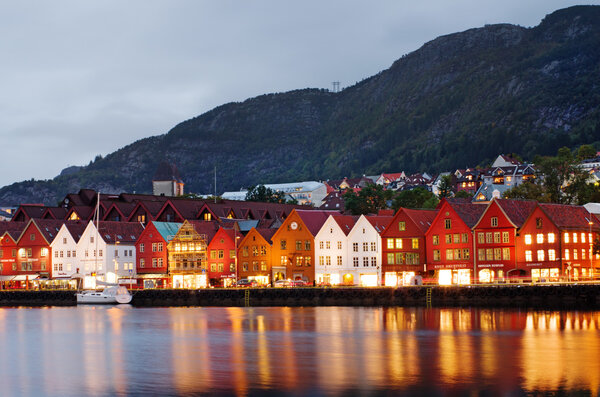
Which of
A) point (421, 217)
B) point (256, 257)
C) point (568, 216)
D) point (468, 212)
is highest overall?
point (468, 212)

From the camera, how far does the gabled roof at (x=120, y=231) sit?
12875cm

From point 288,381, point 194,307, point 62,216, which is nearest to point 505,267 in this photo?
point 194,307

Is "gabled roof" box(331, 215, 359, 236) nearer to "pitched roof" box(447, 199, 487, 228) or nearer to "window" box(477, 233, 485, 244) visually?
"pitched roof" box(447, 199, 487, 228)

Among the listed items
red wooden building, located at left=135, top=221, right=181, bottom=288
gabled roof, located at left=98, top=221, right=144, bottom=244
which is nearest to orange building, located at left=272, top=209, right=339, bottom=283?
red wooden building, located at left=135, top=221, right=181, bottom=288

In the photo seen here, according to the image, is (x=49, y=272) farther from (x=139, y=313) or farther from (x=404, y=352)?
(x=404, y=352)

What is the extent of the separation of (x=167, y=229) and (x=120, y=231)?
820 centimetres

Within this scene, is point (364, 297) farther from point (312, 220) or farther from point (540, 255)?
point (312, 220)

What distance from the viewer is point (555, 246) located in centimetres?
9800

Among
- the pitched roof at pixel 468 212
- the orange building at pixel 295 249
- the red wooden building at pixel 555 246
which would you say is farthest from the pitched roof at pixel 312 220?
the red wooden building at pixel 555 246

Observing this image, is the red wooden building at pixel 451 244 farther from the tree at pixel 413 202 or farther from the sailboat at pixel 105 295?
the tree at pixel 413 202

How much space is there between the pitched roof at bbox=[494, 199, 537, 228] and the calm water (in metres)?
20.8

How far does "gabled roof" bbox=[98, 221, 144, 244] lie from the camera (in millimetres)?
128750

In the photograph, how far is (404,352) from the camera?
59.3 metres

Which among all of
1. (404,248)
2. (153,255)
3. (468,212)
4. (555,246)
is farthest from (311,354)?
(153,255)
